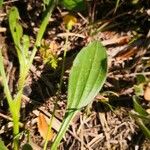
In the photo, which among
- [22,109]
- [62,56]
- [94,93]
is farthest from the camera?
[62,56]

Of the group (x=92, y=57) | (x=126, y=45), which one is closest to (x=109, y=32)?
(x=126, y=45)

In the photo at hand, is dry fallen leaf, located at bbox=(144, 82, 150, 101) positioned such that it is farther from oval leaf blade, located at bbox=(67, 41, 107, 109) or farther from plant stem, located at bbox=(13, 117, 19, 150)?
plant stem, located at bbox=(13, 117, 19, 150)

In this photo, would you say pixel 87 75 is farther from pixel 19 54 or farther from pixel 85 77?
pixel 19 54

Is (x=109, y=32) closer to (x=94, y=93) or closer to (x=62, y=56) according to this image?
(x=62, y=56)

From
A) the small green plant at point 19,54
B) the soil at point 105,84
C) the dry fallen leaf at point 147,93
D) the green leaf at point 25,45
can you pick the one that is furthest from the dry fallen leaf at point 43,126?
the dry fallen leaf at point 147,93

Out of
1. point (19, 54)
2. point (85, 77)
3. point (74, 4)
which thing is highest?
point (74, 4)

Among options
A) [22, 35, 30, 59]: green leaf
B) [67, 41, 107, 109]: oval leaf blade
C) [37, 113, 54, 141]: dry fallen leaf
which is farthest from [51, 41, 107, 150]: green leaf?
[22, 35, 30, 59]: green leaf

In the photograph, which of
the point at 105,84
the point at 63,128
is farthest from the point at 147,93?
the point at 63,128
